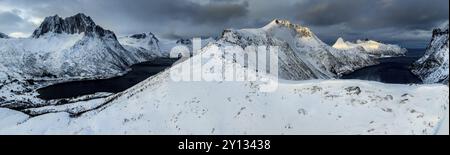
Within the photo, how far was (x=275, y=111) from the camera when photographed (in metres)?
38.1

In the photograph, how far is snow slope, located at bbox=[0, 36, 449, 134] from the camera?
3061cm

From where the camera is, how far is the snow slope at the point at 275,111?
100 ft

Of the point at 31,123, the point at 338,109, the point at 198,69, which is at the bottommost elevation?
the point at 31,123

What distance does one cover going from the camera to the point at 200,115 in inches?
1617

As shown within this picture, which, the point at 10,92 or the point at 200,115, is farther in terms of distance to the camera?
the point at 10,92

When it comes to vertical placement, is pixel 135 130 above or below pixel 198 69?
below
